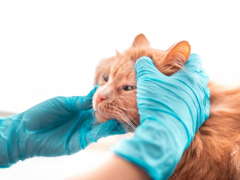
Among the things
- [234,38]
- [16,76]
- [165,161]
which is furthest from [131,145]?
[16,76]

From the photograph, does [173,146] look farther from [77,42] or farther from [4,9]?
[4,9]

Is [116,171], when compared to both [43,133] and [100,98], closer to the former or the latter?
[100,98]

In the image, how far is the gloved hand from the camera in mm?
1535

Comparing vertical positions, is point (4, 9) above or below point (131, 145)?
above

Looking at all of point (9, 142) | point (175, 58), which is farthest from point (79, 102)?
point (175, 58)

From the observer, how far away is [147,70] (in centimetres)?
119

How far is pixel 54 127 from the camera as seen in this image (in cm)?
169

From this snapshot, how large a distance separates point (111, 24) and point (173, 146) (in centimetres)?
144

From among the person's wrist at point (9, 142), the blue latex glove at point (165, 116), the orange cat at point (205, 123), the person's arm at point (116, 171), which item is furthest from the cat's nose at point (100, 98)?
the person's wrist at point (9, 142)

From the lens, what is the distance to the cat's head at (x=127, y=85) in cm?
121

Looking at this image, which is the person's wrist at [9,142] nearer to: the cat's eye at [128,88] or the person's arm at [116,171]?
the cat's eye at [128,88]

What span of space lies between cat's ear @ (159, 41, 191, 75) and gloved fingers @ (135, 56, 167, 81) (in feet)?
0.27

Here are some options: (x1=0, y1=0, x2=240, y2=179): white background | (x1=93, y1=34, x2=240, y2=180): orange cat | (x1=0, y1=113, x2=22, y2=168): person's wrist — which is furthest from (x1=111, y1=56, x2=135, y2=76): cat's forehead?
(x1=0, y1=113, x2=22, y2=168): person's wrist

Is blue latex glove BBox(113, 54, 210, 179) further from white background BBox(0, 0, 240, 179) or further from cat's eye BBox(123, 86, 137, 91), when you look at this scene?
white background BBox(0, 0, 240, 179)
